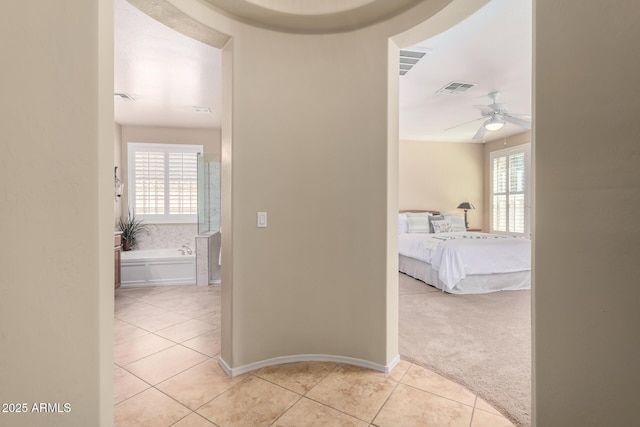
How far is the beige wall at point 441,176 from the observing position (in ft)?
24.1

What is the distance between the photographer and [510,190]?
6.90 metres

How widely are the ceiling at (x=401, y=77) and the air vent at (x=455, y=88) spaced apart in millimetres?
97

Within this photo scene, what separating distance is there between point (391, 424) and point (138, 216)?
5587 millimetres

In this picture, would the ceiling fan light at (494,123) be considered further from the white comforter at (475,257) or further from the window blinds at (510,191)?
the window blinds at (510,191)

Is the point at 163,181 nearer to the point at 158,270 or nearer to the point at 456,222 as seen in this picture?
the point at 158,270

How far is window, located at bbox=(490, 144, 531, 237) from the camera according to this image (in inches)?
257

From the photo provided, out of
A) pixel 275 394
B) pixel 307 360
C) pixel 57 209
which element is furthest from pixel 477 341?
pixel 57 209

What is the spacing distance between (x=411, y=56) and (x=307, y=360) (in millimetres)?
2995

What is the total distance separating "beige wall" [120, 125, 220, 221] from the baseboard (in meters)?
4.17

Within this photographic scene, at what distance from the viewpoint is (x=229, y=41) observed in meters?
2.20

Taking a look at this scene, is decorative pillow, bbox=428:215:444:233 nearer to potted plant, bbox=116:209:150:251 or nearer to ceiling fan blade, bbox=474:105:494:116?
ceiling fan blade, bbox=474:105:494:116

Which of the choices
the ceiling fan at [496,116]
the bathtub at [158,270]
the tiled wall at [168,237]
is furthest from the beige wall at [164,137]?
the ceiling fan at [496,116]

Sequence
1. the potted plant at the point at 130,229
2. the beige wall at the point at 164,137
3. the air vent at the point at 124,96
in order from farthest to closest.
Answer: the beige wall at the point at 164,137 → the potted plant at the point at 130,229 → the air vent at the point at 124,96

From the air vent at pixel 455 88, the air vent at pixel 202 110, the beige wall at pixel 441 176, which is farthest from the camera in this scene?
the beige wall at pixel 441 176
